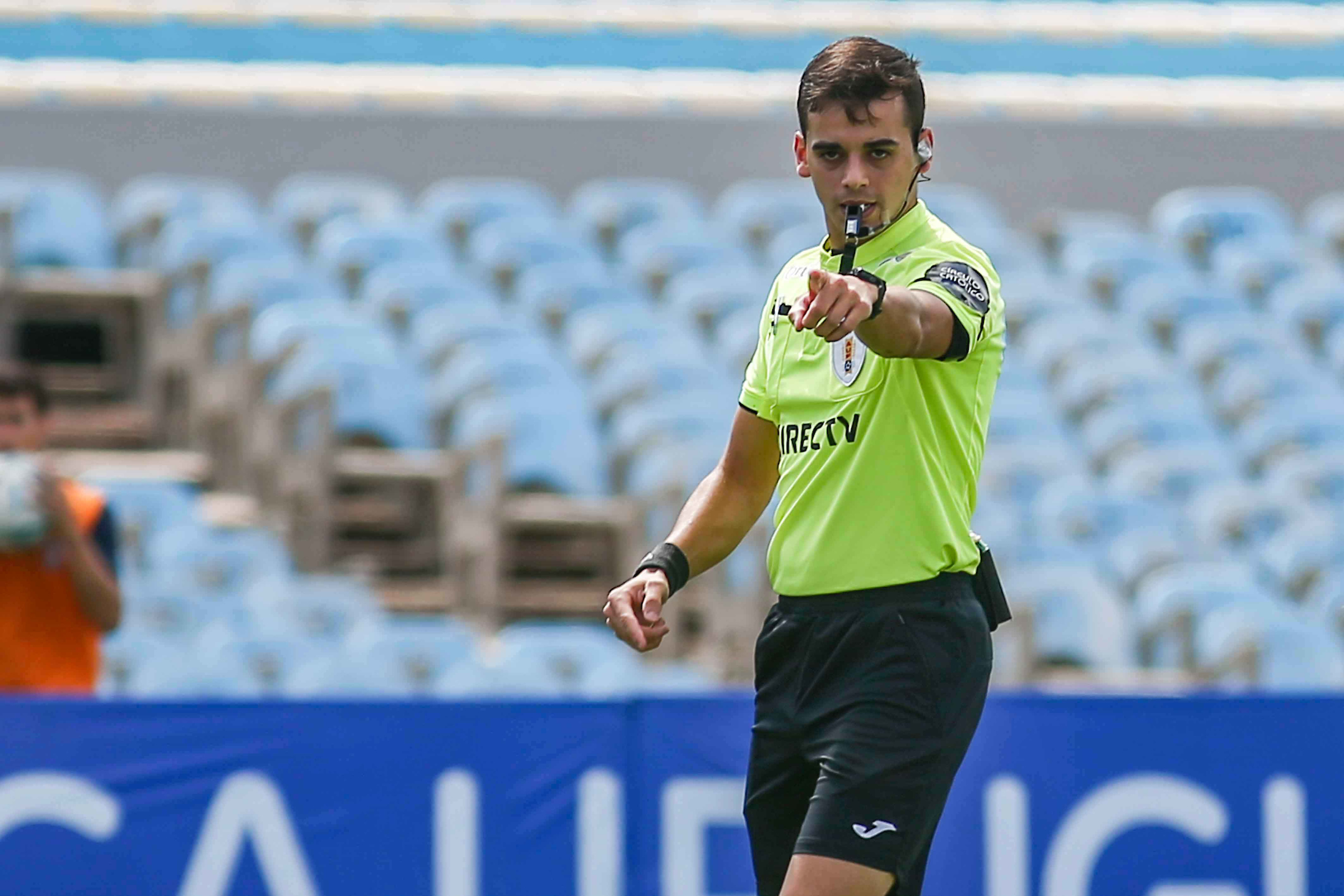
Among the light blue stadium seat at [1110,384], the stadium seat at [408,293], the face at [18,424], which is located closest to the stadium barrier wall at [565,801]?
the face at [18,424]

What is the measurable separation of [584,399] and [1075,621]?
2372mm

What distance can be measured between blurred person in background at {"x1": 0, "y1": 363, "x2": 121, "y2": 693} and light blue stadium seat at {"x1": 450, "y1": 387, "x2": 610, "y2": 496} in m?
3.12

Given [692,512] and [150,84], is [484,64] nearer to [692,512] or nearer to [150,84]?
[150,84]

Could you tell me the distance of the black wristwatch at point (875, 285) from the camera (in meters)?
2.50

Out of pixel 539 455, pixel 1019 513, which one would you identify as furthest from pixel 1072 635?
pixel 539 455

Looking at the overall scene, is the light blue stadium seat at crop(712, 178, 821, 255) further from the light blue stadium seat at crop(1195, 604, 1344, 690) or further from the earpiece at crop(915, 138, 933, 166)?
the earpiece at crop(915, 138, 933, 166)

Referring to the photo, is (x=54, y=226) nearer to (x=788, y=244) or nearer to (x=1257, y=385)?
(x=788, y=244)

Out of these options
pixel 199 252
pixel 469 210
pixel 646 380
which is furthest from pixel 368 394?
pixel 469 210

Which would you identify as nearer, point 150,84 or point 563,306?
point 563,306

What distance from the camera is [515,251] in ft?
33.1

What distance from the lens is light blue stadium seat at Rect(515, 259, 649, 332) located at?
967 cm

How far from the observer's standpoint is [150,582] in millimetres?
6879

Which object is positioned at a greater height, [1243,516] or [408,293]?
[408,293]

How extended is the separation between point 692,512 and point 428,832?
191 cm
